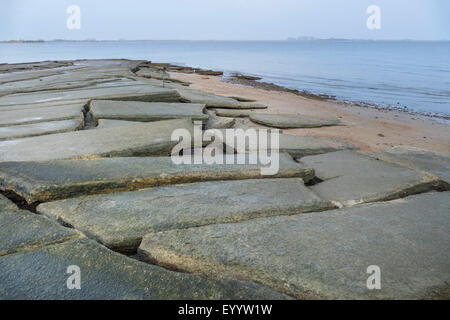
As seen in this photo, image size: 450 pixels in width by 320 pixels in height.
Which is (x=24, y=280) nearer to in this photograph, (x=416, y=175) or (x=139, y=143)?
(x=139, y=143)

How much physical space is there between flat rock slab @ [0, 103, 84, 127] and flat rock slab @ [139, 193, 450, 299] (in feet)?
6.76

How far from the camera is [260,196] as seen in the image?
1.46 metres

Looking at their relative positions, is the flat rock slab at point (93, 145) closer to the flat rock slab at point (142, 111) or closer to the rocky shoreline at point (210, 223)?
the rocky shoreline at point (210, 223)

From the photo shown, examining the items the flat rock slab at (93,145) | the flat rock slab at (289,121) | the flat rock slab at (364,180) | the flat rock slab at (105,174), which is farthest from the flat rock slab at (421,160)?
the flat rock slab at (93,145)

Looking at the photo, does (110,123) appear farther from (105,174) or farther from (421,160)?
(421,160)

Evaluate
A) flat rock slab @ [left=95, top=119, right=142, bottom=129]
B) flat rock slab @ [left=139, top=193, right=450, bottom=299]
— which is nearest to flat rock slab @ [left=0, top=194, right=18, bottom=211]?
flat rock slab @ [left=139, top=193, right=450, bottom=299]

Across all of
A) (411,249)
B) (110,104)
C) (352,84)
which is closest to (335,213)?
(411,249)

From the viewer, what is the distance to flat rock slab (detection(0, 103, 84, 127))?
2654 mm

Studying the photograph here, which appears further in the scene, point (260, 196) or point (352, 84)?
Answer: point (352, 84)

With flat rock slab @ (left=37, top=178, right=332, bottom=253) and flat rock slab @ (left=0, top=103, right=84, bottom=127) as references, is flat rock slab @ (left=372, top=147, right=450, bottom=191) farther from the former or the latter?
flat rock slab @ (left=0, top=103, right=84, bottom=127)

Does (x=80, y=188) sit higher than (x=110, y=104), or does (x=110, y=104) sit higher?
(x=110, y=104)

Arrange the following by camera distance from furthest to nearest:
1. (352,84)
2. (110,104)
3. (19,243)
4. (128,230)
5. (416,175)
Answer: (352,84) < (110,104) < (416,175) < (128,230) < (19,243)

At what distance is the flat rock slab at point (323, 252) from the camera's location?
918 millimetres

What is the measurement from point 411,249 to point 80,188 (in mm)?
1291
